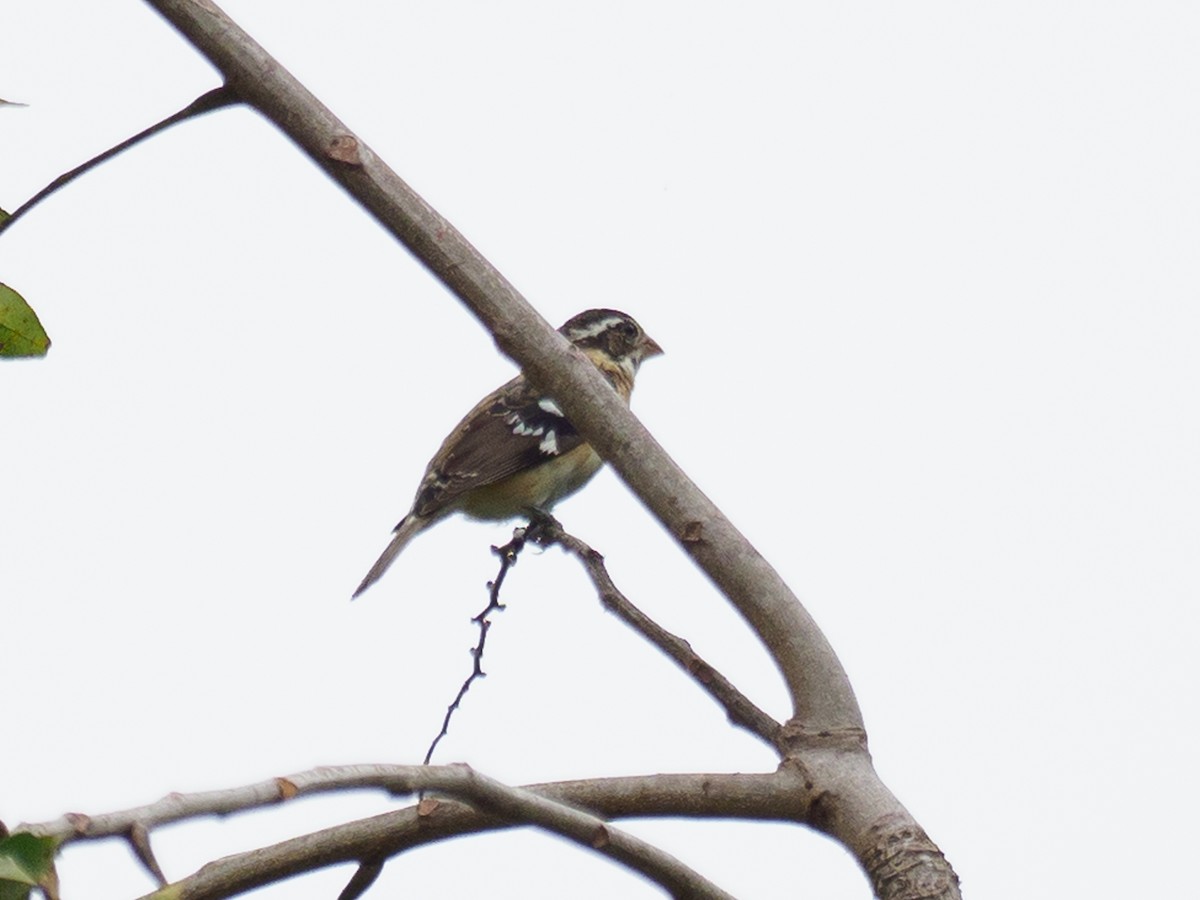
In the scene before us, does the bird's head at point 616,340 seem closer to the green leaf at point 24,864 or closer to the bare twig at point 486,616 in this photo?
the bare twig at point 486,616

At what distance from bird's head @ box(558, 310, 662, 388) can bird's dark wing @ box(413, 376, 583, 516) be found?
35.6 inches

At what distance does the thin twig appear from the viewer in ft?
8.47

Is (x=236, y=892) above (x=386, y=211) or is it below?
below

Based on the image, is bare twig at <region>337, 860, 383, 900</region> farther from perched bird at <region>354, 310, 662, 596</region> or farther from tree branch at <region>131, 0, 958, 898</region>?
perched bird at <region>354, 310, 662, 596</region>

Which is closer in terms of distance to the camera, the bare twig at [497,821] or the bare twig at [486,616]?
the bare twig at [497,821]

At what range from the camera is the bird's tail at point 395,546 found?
715 cm

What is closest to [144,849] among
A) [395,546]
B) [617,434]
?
[617,434]

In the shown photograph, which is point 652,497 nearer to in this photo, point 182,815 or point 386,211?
point 386,211

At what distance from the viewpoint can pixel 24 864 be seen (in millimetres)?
1749

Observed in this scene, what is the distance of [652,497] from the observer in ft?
8.82

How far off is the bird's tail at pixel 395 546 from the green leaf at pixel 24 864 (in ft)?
17.2

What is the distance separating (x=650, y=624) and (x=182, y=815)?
120cm

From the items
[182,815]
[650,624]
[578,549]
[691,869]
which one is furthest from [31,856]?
[578,549]

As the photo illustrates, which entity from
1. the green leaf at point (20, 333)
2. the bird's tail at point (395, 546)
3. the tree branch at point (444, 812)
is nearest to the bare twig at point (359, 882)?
the tree branch at point (444, 812)
